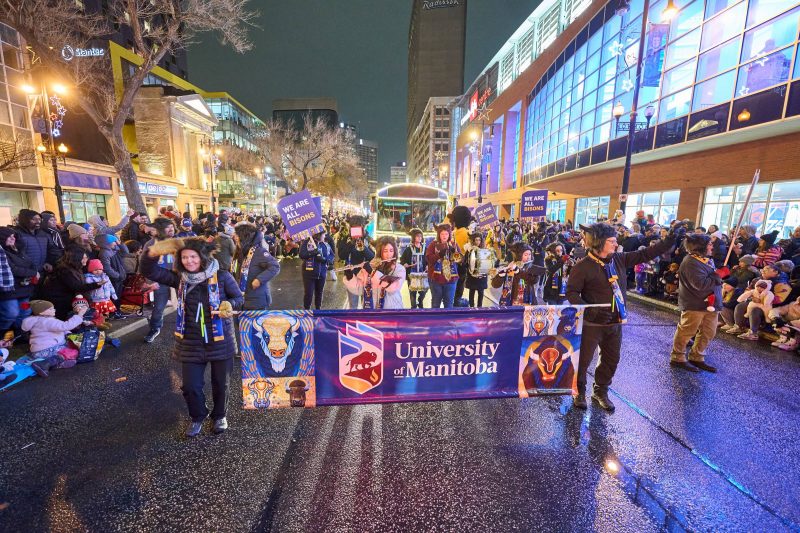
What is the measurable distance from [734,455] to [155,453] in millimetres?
5519

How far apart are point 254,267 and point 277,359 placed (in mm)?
2562

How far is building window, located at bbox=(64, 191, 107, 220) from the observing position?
2070cm

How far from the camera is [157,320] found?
6328 mm

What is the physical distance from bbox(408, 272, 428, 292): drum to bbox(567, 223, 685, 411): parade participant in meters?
3.33

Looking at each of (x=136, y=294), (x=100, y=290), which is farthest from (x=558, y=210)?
(x=100, y=290)

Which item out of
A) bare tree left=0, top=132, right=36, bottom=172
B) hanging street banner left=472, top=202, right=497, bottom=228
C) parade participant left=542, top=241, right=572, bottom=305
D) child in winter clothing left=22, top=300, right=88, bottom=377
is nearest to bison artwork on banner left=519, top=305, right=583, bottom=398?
parade participant left=542, top=241, right=572, bottom=305

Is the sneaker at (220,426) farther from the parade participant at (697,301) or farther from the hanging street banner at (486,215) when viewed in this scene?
the hanging street banner at (486,215)

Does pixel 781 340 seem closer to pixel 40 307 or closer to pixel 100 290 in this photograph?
pixel 40 307

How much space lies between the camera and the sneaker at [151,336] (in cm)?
610

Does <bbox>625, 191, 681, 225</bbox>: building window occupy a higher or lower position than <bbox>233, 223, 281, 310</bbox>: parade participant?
higher

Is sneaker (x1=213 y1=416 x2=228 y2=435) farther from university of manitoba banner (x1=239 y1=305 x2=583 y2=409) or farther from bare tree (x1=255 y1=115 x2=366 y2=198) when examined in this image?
bare tree (x1=255 y1=115 x2=366 y2=198)

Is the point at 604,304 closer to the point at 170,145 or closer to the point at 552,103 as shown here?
the point at 552,103

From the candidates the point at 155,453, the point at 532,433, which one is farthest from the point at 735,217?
the point at 155,453

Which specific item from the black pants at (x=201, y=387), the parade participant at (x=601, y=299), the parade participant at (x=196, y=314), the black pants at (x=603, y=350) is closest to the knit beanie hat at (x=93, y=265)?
the parade participant at (x=196, y=314)
